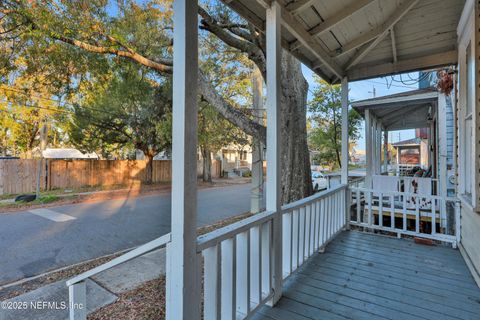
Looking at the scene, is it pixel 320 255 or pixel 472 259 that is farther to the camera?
pixel 320 255

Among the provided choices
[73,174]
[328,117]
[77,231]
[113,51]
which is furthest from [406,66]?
[73,174]

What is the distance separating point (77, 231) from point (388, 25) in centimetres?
632

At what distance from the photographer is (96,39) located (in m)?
4.73

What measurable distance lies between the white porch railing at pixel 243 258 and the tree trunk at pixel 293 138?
136cm

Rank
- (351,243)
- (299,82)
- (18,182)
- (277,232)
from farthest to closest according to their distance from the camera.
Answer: (18,182) < (299,82) < (351,243) < (277,232)

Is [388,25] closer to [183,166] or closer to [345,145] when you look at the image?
[345,145]

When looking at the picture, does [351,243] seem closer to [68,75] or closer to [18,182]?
[68,75]

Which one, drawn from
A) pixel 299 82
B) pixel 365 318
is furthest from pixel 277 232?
pixel 299 82

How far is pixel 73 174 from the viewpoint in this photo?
11383mm

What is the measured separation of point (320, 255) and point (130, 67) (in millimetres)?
5547

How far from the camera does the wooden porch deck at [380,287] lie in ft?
6.38

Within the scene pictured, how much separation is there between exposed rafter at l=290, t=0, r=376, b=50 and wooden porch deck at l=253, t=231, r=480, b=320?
2.50 metres

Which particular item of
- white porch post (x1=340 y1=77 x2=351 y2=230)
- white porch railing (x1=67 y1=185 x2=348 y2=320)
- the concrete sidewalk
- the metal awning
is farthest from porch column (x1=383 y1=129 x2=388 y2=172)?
→ the concrete sidewalk

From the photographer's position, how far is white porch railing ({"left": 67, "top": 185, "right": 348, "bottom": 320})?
4.44ft
